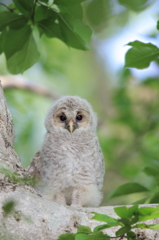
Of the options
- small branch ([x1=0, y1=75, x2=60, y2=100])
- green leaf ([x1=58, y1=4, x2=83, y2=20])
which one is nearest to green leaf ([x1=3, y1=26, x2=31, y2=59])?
green leaf ([x1=58, y1=4, x2=83, y2=20])

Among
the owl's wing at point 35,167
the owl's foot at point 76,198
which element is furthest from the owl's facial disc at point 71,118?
the owl's foot at point 76,198

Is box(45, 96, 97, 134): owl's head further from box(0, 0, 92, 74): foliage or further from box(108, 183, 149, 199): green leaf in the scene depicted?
box(0, 0, 92, 74): foliage

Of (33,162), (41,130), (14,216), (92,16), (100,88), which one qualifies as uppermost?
(100,88)

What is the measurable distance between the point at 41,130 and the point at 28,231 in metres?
6.27

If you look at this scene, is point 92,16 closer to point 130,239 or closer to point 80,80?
point 130,239

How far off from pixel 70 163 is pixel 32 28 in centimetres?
138

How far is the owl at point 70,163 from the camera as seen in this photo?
312cm

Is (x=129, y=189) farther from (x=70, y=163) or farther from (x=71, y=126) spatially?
(x=71, y=126)

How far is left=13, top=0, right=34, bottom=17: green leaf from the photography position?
6.47 ft

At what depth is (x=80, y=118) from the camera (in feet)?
12.6

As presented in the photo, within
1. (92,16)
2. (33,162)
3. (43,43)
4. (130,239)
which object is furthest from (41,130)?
(92,16)

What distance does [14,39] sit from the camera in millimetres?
2242

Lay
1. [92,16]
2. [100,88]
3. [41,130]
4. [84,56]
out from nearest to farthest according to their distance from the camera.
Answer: [92,16], [41,130], [100,88], [84,56]

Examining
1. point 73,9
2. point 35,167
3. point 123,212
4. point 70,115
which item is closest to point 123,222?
point 123,212
